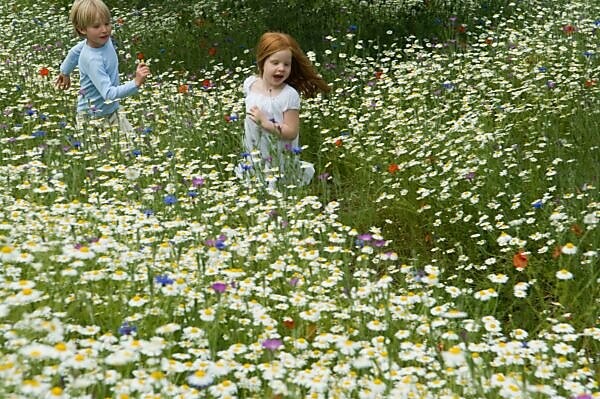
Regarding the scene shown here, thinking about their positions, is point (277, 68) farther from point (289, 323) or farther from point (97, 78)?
point (289, 323)

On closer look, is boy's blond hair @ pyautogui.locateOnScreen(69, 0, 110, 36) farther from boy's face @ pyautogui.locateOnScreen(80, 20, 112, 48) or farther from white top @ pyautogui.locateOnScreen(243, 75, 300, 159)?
white top @ pyautogui.locateOnScreen(243, 75, 300, 159)

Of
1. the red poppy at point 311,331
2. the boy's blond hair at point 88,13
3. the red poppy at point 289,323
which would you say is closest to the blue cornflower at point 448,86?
the boy's blond hair at point 88,13

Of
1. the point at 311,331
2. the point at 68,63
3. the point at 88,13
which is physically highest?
the point at 88,13

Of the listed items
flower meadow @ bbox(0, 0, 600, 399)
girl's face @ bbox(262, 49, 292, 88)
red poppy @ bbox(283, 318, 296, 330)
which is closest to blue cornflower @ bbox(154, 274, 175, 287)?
flower meadow @ bbox(0, 0, 600, 399)

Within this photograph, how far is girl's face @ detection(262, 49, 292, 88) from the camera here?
18.6ft

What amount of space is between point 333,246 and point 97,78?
322 centimetres

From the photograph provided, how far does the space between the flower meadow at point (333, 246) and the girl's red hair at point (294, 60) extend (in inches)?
19.9

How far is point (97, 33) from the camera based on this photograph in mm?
6590

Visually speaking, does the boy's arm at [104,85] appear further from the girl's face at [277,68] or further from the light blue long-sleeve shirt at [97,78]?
the girl's face at [277,68]

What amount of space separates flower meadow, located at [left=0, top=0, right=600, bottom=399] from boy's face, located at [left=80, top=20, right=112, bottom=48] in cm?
67

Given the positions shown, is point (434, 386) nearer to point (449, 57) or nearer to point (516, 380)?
point (516, 380)

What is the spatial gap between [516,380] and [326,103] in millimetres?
4784

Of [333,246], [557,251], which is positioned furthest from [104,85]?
[557,251]

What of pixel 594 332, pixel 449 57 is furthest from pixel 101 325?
pixel 449 57
